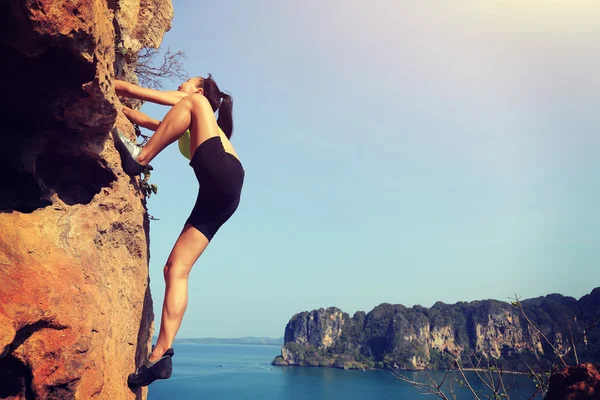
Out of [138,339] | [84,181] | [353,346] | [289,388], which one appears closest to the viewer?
[84,181]

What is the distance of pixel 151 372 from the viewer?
2.29 meters

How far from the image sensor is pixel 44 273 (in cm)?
182

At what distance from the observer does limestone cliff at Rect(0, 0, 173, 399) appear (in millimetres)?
1646

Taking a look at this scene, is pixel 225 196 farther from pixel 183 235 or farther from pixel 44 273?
pixel 44 273

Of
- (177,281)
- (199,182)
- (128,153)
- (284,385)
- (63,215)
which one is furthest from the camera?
(284,385)

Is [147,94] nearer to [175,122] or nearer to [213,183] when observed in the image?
[175,122]

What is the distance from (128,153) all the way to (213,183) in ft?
2.10

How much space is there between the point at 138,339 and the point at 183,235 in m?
0.79

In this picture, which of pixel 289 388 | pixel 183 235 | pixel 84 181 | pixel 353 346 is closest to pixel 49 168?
pixel 84 181

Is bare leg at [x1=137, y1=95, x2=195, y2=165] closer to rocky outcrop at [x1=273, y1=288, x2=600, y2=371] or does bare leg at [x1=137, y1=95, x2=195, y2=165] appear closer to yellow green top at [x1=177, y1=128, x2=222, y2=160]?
yellow green top at [x1=177, y1=128, x2=222, y2=160]

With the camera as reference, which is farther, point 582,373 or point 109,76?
point 582,373

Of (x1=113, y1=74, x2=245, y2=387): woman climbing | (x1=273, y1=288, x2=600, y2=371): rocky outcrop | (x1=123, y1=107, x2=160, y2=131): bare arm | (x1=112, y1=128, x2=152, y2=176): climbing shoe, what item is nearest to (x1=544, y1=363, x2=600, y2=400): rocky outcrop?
(x1=113, y1=74, x2=245, y2=387): woman climbing

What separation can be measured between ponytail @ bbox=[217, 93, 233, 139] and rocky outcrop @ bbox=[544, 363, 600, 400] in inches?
106

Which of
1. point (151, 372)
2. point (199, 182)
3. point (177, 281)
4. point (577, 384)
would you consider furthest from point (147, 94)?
point (577, 384)
